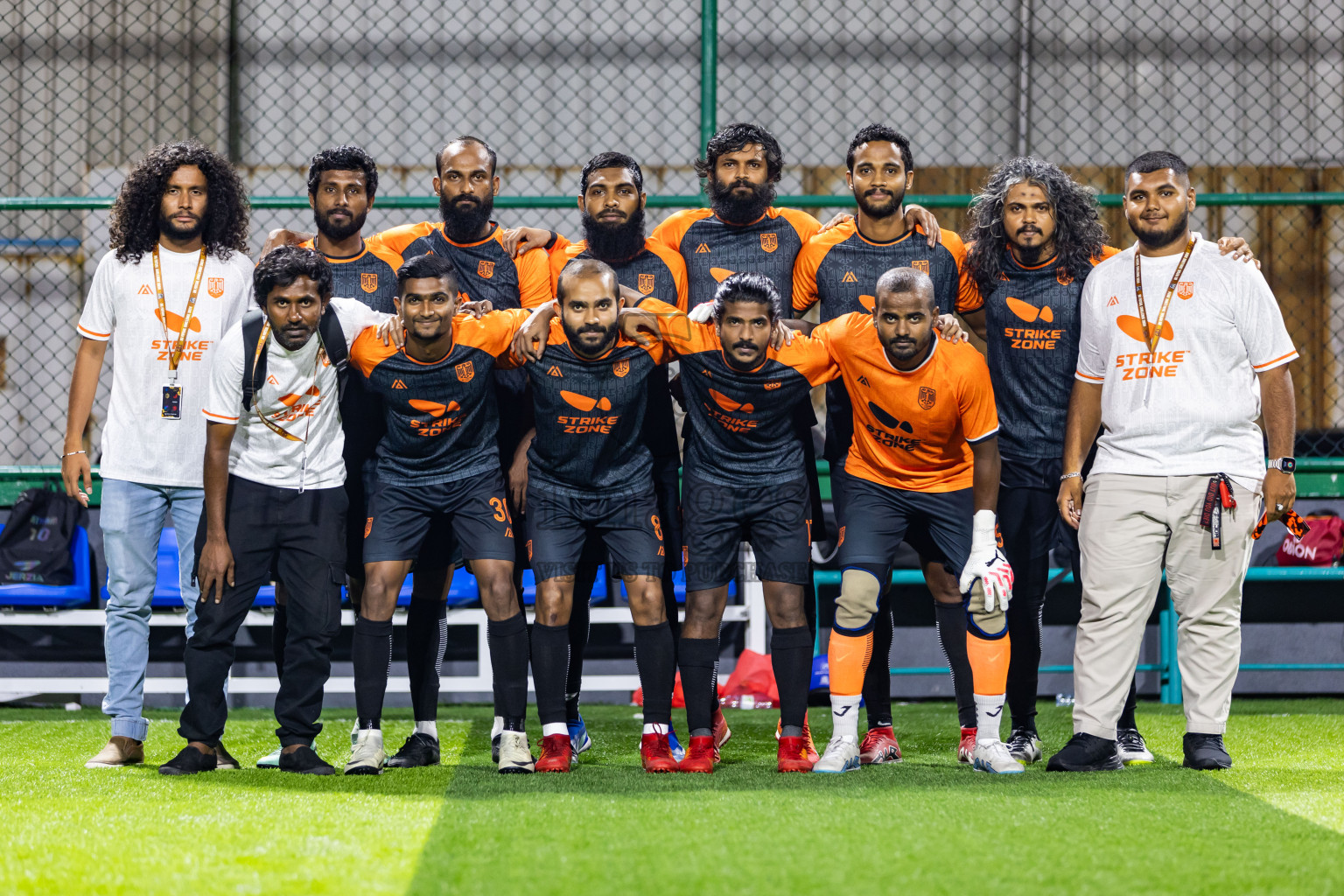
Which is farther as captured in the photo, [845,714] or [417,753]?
[417,753]

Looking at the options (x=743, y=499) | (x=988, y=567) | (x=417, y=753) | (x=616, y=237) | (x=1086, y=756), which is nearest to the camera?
(x=988, y=567)

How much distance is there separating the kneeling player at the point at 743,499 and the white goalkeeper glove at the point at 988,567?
521 millimetres

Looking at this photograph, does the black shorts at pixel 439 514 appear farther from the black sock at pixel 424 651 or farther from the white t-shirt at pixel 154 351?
the white t-shirt at pixel 154 351

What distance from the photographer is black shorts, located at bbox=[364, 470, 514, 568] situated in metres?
3.92

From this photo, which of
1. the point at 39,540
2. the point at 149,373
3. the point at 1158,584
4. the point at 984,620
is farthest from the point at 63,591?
the point at 1158,584

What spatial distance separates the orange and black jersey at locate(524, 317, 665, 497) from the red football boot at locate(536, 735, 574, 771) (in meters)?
0.77

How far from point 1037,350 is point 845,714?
1.37 meters

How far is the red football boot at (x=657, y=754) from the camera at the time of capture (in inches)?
151

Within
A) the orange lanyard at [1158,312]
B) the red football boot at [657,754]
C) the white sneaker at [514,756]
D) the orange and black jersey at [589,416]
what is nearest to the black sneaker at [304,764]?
the white sneaker at [514,756]

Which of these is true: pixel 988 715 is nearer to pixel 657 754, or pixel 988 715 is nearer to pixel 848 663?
pixel 848 663

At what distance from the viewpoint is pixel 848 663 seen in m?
3.85

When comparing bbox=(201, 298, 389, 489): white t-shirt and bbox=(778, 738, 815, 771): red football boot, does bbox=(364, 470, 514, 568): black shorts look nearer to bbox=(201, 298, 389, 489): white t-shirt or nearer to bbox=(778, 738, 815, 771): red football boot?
bbox=(201, 298, 389, 489): white t-shirt

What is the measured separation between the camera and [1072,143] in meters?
8.41

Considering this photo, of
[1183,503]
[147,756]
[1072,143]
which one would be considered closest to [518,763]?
[147,756]
